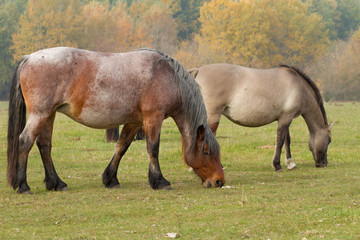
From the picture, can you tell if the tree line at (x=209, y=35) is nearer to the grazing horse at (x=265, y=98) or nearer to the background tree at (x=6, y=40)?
the background tree at (x=6, y=40)

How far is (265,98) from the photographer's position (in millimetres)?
11258

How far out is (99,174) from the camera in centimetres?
1024

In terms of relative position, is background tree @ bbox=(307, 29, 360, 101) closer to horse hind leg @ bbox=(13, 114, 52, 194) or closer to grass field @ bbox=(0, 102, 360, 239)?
grass field @ bbox=(0, 102, 360, 239)

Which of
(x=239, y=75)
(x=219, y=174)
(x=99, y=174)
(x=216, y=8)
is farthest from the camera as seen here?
(x=216, y=8)

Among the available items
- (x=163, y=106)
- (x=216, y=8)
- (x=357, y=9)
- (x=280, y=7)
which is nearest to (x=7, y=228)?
(x=163, y=106)

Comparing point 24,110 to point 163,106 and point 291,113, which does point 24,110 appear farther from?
point 291,113

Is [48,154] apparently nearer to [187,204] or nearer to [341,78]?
[187,204]

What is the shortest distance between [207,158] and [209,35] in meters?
64.6

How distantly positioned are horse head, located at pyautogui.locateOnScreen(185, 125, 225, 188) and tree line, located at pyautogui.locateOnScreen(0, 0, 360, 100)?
47.7m

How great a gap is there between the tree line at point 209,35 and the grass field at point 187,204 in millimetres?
45719

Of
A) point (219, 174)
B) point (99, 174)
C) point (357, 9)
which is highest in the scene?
point (219, 174)

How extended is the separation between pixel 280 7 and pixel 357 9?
118ft

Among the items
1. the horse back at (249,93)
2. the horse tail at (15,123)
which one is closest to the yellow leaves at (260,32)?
the horse back at (249,93)

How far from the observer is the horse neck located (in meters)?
11.6
